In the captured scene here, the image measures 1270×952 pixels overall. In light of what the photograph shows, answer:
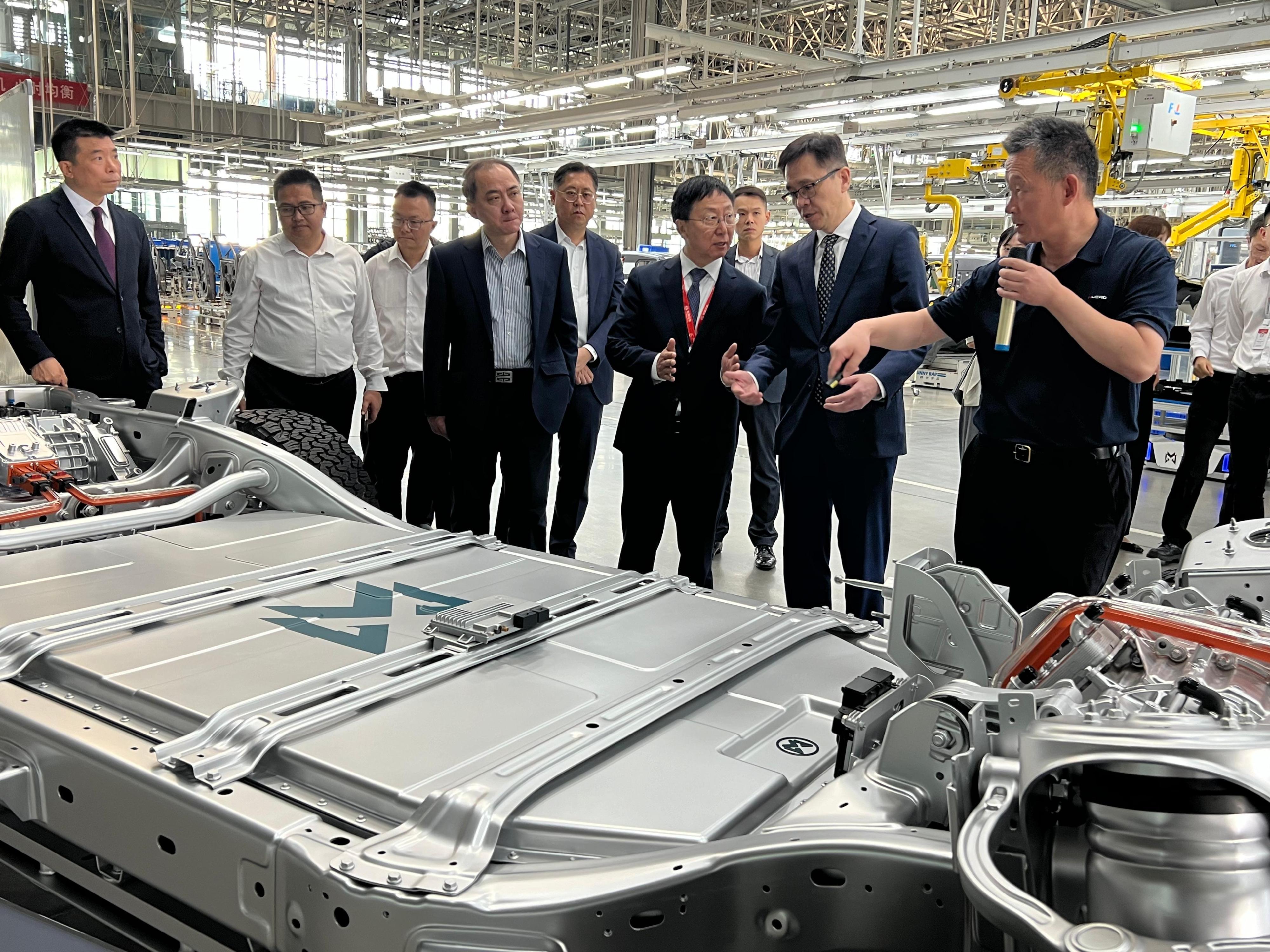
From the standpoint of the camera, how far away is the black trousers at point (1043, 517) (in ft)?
8.30

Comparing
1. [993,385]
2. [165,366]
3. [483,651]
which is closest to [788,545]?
[993,385]

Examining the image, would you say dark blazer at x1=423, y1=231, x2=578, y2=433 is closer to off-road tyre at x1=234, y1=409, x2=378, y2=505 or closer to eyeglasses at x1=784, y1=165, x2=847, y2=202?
off-road tyre at x1=234, y1=409, x2=378, y2=505

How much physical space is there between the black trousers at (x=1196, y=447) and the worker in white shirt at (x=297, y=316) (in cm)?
421

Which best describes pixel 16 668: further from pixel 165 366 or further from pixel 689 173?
pixel 689 173

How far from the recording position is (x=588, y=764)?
1.59 meters

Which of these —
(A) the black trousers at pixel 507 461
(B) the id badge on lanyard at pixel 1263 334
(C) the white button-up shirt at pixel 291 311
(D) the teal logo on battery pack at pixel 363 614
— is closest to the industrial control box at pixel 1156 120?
(B) the id badge on lanyard at pixel 1263 334

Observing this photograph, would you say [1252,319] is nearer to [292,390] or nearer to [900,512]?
[900,512]

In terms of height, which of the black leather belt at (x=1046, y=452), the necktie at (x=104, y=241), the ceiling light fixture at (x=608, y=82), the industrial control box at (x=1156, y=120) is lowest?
the black leather belt at (x=1046, y=452)

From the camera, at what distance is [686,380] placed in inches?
145

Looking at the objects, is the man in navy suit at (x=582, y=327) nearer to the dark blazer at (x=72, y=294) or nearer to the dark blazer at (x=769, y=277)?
the dark blazer at (x=769, y=277)

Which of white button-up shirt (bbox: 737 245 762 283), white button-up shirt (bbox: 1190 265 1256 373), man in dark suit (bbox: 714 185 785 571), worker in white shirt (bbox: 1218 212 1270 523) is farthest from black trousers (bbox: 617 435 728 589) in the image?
white button-up shirt (bbox: 1190 265 1256 373)

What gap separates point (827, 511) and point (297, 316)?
92.0 inches

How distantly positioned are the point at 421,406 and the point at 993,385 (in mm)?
2739

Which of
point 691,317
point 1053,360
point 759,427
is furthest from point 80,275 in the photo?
point 1053,360
